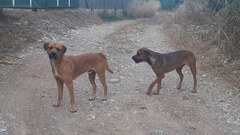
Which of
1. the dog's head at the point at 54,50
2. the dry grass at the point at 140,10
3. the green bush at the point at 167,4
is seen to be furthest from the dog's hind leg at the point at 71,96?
the green bush at the point at 167,4

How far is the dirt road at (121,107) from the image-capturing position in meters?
6.89

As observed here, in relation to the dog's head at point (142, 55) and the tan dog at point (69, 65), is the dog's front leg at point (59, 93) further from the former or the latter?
the dog's head at point (142, 55)

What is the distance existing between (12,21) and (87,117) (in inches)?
459

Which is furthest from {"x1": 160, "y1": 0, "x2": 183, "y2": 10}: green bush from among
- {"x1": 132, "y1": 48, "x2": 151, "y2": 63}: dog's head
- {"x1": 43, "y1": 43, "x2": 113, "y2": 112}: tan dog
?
{"x1": 43, "y1": 43, "x2": 113, "y2": 112}: tan dog

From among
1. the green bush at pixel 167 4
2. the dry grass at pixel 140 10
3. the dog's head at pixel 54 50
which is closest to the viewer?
the dog's head at pixel 54 50

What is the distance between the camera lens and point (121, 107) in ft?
26.2

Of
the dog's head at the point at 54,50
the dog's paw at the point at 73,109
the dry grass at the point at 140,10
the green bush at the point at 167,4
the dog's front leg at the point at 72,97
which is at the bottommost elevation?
the green bush at the point at 167,4

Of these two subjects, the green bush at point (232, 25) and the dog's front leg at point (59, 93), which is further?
the green bush at point (232, 25)

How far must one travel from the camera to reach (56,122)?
7078 millimetres

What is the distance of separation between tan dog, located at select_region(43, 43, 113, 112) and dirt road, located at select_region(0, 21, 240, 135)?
16.5 inches

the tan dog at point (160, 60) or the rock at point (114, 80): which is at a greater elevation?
the tan dog at point (160, 60)

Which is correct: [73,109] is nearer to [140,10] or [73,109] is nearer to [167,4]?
[140,10]

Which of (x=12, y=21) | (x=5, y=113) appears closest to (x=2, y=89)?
(x=5, y=113)

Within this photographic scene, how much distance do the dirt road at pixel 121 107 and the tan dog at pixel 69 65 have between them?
1.37 ft
